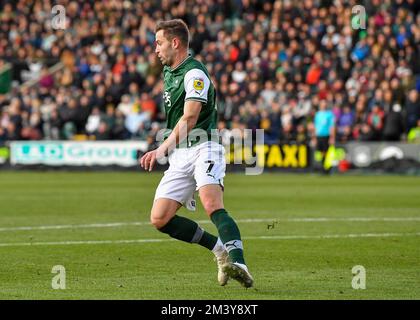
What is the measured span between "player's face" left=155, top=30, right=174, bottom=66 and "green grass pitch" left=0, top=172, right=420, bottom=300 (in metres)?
2.01

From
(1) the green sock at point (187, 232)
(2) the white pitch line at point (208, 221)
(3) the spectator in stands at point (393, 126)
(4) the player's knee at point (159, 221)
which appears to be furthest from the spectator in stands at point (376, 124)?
(4) the player's knee at point (159, 221)

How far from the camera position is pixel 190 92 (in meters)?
9.21

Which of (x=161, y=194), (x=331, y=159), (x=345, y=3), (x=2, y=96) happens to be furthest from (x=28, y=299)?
(x=2, y=96)

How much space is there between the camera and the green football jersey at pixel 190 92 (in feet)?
30.3

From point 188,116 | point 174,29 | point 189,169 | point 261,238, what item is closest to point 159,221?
point 189,169

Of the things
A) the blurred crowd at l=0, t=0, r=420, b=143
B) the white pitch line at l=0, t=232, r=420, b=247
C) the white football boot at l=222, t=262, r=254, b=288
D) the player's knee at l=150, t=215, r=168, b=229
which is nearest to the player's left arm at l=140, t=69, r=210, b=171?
the player's knee at l=150, t=215, r=168, b=229

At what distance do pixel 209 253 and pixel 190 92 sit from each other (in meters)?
3.32

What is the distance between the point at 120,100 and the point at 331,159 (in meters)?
8.24

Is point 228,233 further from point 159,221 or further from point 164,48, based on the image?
point 164,48

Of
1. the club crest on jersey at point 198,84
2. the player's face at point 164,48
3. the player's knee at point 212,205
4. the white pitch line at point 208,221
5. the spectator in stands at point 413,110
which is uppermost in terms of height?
the player's face at point 164,48

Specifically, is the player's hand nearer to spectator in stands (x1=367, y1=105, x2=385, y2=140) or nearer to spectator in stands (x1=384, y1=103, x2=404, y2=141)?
spectator in stands (x1=384, y1=103, x2=404, y2=141)

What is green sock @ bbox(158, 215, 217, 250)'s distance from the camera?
31.7 feet

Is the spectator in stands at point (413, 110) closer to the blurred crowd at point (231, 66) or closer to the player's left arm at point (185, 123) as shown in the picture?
the blurred crowd at point (231, 66)

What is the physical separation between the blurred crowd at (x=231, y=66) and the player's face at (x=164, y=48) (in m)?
19.3
